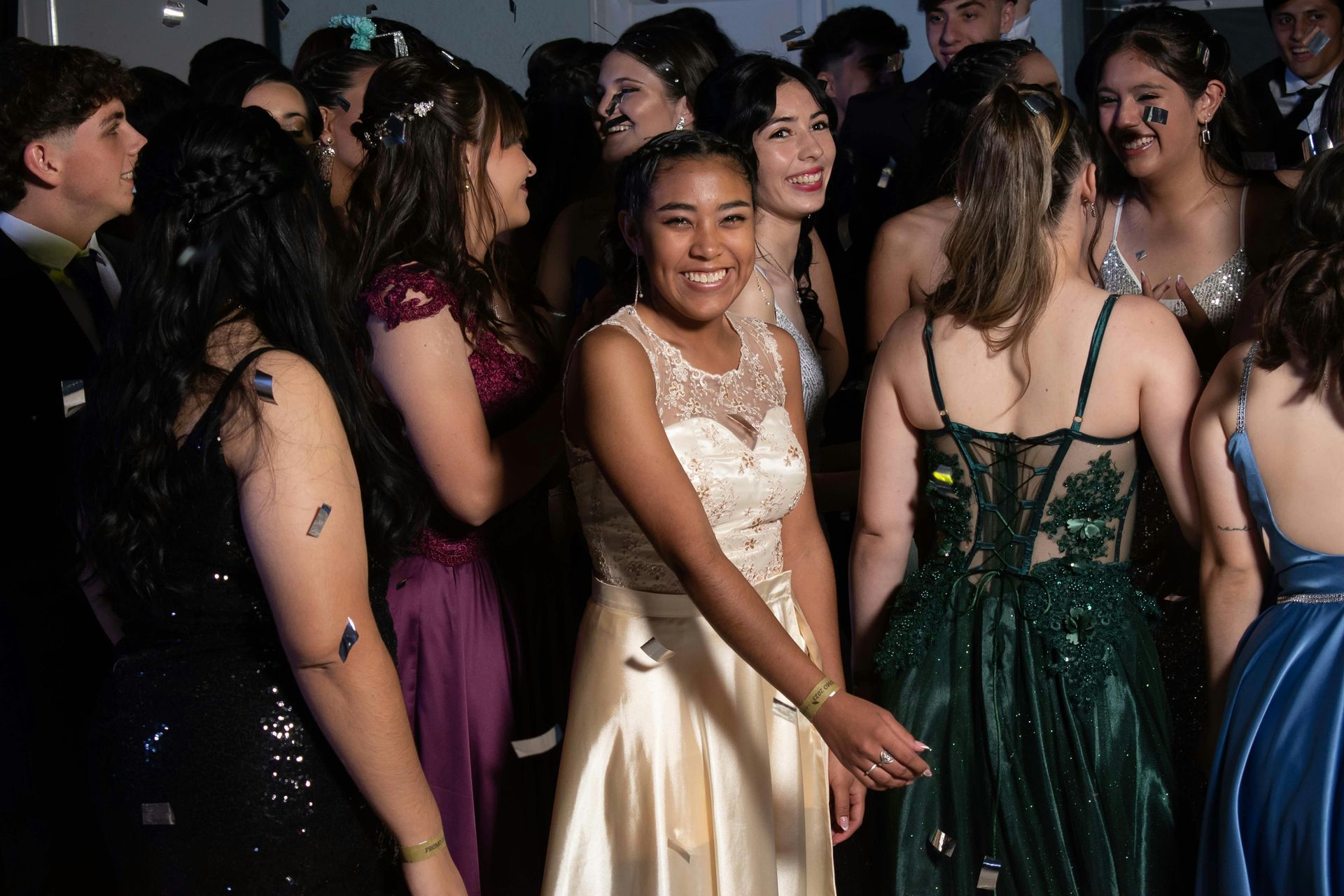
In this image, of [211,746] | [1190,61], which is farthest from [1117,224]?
[211,746]

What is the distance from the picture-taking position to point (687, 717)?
188 cm

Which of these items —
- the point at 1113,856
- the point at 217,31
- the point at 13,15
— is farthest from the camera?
the point at 217,31

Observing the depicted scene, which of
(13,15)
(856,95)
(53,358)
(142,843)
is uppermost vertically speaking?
(13,15)

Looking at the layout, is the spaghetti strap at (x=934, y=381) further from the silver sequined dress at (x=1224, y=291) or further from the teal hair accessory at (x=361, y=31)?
the teal hair accessory at (x=361, y=31)

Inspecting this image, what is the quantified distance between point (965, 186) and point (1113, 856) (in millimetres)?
1145

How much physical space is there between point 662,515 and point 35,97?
1.62 m

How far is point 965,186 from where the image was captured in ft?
6.62

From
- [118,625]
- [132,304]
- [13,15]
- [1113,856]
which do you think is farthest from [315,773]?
[13,15]

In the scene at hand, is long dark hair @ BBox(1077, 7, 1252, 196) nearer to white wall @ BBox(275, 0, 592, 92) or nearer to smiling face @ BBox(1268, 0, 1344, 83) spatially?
smiling face @ BBox(1268, 0, 1344, 83)

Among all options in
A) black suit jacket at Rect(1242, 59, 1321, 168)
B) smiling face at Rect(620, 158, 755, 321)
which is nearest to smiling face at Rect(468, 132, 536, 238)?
smiling face at Rect(620, 158, 755, 321)

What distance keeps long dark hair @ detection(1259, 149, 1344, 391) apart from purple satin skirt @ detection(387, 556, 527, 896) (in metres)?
1.47

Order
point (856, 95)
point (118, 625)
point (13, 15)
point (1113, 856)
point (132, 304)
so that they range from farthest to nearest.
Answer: point (13, 15)
point (856, 95)
point (1113, 856)
point (118, 625)
point (132, 304)

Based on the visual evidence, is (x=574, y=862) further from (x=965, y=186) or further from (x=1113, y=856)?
(x=965, y=186)

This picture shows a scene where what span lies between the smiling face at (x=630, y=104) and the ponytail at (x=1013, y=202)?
4.18 feet
